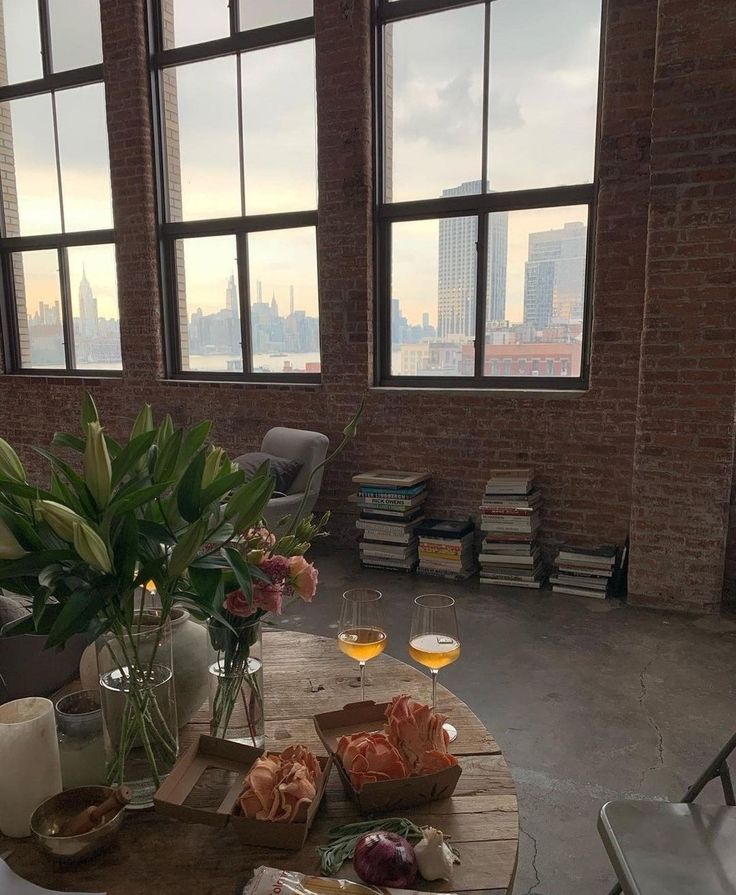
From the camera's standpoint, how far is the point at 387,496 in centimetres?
432

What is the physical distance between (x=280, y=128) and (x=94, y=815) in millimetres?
4917

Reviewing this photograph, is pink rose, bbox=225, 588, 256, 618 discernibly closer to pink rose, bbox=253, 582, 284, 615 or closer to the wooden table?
pink rose, bbox=253, 582, 284, 615

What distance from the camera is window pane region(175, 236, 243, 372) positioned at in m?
5.33

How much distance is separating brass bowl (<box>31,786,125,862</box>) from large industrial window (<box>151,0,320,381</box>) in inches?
162

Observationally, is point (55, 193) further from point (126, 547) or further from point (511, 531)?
point (126, 547)

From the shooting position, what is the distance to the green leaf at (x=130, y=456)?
0.98 m

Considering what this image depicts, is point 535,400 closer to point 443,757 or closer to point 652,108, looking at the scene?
point 652,108

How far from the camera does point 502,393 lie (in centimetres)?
425

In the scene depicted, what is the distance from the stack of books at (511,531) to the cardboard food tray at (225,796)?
10.0ft

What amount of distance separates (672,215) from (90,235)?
15.2ft

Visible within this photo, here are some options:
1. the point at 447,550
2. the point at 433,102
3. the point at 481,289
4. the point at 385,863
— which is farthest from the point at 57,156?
the point at 385,863

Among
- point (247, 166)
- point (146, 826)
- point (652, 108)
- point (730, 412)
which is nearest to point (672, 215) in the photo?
point (652, 108)

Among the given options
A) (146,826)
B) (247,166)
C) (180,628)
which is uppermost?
(247,166)

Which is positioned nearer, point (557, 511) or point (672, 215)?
point (672, 215)
